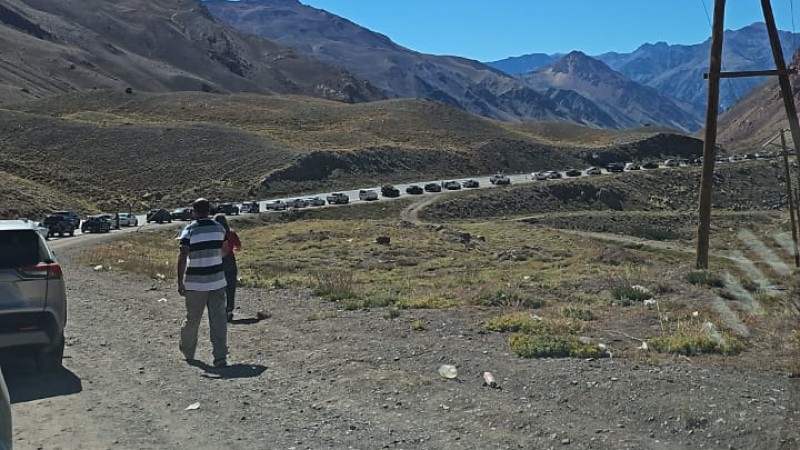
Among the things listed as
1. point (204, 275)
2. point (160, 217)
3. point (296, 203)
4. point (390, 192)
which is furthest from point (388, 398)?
point (390, 192)

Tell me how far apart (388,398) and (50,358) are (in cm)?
440

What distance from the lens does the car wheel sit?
32.4 feet

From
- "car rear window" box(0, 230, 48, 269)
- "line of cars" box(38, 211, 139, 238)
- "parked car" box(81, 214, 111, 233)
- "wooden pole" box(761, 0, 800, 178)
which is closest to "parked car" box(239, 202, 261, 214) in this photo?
"line of cars" box(38, 211, 139, 238)

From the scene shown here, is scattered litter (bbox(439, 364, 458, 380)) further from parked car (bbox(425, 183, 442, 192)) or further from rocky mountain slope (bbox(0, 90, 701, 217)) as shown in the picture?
parked car (bbox(425, 183, 442, 192))

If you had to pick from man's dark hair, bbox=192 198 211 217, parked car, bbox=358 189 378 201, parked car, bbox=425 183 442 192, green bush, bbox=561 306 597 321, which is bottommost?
parked car, bbox=358 189 378 201

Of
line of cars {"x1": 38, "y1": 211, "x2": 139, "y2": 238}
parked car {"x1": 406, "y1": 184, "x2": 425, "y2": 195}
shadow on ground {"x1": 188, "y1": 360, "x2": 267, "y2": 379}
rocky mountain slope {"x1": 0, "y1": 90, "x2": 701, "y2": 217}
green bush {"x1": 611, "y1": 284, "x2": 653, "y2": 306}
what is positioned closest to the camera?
shadow on ground {"x1": 188, "y1": 360, "x2": 267, "y2": 379}

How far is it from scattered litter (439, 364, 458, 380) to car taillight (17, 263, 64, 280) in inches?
182

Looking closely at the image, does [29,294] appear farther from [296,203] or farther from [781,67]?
[296,203]

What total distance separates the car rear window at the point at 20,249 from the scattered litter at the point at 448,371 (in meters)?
4.83

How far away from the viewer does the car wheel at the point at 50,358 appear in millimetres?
9866

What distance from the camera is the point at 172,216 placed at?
215 ft

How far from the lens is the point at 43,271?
9.60 metres

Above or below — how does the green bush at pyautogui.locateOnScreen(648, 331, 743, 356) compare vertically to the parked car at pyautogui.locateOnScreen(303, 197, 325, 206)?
above

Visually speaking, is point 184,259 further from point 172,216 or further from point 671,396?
point 172,216
